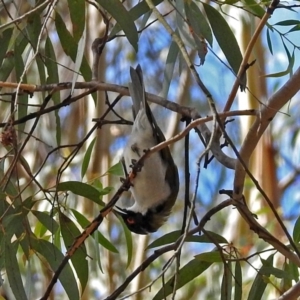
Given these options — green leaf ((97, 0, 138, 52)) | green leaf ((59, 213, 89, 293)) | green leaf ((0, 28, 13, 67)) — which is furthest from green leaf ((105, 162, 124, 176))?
green leaf ((97, 0, 138, 52))

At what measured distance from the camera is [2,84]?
1.27 metres

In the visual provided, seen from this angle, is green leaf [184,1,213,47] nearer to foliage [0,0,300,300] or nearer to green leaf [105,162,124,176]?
foliage [0,0,300,300]

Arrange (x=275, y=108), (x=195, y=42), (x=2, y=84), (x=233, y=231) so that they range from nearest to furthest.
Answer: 1. (x=275, y=108)
2. (x=195, y=42)
3. (x=2, y=84)
4. (x=233, y=231)

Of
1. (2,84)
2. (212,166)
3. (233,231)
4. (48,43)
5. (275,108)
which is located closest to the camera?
(275,108)

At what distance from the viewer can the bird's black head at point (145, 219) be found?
1760 mm

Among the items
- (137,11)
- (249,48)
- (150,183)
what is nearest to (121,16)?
(137,11)

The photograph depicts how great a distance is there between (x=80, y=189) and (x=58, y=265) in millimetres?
153

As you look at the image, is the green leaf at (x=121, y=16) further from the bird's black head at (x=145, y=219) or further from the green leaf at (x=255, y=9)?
the bird's black head at (x=145, y=219)

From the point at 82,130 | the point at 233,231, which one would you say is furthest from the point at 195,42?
the point at 82,130

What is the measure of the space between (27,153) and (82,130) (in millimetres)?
262

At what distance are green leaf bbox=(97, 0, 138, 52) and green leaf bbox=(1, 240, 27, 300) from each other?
1.40 ft

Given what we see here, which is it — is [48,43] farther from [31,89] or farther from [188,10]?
[188,10]

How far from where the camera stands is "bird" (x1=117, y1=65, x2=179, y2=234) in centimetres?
176

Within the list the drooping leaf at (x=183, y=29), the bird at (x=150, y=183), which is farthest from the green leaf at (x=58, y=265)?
the drooping leaf at (x=183, y=29)
